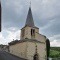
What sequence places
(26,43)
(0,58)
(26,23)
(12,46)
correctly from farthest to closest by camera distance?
(26,23) → (12,46) → (26,43) → (0,58)

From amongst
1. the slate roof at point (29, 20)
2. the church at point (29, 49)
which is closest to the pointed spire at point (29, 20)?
the slate roof at point (29, 20)

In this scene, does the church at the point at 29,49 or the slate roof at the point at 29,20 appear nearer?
the church at the point at 29,49

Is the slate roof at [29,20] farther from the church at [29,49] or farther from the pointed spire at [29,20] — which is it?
the church at [29,49]

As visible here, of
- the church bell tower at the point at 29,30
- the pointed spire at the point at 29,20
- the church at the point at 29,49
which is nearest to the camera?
the church at the point at 29,49

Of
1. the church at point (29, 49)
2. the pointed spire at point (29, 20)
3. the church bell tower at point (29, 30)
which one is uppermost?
the pointed spire at point (29, 20)

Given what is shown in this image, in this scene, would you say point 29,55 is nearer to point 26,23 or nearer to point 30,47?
point 30,47

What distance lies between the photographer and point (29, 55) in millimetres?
30922

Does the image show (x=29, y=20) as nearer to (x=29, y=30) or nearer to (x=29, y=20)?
(x=29, y=20)

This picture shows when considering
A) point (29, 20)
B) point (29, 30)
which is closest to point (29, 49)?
point (29, 30)

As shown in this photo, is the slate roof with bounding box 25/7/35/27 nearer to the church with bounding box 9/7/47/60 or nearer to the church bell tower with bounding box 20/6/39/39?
the church bell tower with bounding box 20/6/39/39

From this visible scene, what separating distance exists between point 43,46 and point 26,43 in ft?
10.4

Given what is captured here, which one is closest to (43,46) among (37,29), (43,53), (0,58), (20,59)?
(43,53)

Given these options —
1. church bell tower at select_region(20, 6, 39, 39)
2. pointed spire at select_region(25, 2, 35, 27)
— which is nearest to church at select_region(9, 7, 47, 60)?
church bell tower at select_region(20, 6, 39, 39)

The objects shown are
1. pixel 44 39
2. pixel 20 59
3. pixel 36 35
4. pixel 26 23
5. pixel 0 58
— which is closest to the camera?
pixel 0 58
